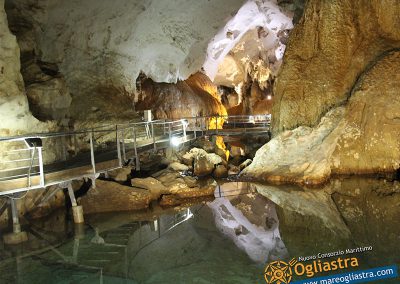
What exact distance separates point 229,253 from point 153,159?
851 cm

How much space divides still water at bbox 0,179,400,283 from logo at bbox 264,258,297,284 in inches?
5.0

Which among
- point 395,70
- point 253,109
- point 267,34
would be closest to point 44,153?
point 395,70

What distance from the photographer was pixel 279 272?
4996 mm

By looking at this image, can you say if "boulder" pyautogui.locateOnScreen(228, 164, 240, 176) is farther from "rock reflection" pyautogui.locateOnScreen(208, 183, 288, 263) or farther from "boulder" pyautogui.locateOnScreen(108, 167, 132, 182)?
"boulder" pyautogui.locateOnScreen(108, 167, 132, 182)

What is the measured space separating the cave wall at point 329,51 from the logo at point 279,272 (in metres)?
7.49

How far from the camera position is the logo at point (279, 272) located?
4758mm

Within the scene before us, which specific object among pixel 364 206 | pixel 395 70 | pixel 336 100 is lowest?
pixel 364 206

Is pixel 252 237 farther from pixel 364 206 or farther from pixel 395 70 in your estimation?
pixel 395 70

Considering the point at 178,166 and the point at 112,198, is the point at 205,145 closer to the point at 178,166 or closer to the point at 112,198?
the point at 178,166

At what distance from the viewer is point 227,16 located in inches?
561

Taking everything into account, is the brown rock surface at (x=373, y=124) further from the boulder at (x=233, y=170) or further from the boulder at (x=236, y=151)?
the boulder at (x=236, y=151)

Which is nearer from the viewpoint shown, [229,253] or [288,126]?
[229,253]

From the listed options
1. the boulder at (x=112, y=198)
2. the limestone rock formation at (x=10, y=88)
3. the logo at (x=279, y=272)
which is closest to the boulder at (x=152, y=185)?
the boulder at (x=112, y=198)

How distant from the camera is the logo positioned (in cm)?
476
